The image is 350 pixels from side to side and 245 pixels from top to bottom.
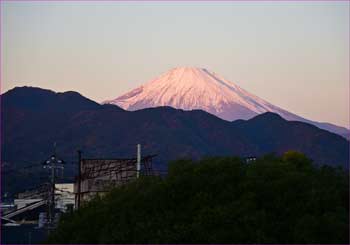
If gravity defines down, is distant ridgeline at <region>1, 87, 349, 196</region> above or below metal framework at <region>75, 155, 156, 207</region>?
above

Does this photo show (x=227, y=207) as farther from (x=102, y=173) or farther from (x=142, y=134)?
(x=142, y=134)

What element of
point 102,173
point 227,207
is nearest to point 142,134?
point 102,173

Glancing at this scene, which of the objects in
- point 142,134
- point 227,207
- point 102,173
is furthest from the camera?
point 142,134

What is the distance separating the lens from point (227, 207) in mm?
17688

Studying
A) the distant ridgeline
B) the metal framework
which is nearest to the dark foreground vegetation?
the metal framework

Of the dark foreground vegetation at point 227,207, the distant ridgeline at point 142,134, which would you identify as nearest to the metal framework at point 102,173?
the dark foreground vegetation at point 227,207

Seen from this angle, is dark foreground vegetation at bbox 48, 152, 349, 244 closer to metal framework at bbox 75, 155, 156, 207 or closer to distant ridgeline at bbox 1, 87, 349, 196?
metal framework at bbox 75, 155, 156, 207

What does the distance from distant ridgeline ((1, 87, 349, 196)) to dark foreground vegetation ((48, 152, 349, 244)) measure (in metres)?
64.6

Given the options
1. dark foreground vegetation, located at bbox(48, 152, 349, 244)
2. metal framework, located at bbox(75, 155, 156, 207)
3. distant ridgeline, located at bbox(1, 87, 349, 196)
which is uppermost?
distant ridgeline, located at bbox(1, 87, 349, 196)

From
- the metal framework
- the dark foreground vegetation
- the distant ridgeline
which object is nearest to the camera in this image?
the dark foreground vegetation

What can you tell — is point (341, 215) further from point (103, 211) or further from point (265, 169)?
point (103, 211)

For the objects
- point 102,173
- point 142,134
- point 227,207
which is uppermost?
point 142,134

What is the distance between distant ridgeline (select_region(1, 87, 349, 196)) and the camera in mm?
95312

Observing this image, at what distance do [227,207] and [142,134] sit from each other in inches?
3387
